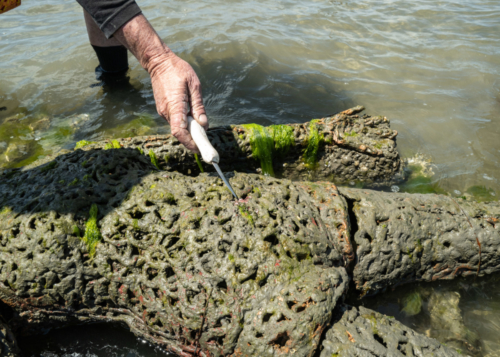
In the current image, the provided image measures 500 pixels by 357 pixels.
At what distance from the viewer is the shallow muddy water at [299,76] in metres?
4.52

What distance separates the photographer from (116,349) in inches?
88.5

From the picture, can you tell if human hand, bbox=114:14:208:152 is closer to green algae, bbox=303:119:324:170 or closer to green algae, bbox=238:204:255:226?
green algae, bbox=238:204:255:226

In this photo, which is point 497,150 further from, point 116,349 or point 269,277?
point 116,349

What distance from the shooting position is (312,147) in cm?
354

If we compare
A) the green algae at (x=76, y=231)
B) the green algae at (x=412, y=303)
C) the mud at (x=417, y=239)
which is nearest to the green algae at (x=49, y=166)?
the green algae at (x=76, y=231)

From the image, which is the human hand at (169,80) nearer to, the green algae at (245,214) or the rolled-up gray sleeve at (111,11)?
the rolled-up gray sleeve at (111,11)

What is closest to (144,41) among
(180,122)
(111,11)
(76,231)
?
(111,11)

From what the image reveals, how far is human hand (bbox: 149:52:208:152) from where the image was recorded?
239cm

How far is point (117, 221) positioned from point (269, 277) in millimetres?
1012

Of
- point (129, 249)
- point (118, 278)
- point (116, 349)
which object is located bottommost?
point (116, 349)

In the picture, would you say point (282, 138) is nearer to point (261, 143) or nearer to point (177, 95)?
point (261, 143)

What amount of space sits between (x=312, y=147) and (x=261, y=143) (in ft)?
1.91

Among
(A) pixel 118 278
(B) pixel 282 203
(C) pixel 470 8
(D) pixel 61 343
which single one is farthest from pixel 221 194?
(C) pixel 470 8

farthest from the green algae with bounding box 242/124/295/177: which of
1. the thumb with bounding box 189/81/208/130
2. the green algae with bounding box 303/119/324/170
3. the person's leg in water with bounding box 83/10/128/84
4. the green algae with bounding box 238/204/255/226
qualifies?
the person's leg in water with bounding box 83/10/128/84
